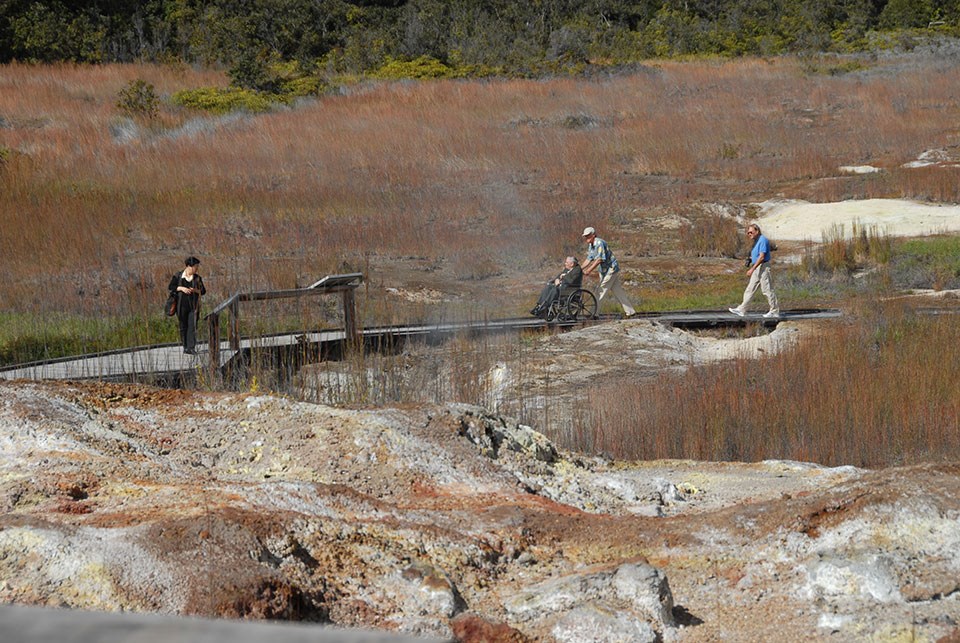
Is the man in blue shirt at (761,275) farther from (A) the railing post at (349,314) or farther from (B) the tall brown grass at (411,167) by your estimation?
(A) the railing post at (349,314)

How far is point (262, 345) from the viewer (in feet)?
46.6

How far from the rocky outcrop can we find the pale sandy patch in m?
18.0

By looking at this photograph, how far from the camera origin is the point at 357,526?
695 centimetres

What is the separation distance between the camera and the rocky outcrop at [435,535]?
19.2 feet

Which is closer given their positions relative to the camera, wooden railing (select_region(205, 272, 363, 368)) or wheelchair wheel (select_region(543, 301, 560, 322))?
wooden railing (select_region(205, 272, 363, 368))

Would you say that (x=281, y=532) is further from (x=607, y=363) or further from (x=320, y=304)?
(x=320, y=304)

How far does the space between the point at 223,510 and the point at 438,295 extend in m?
15.6

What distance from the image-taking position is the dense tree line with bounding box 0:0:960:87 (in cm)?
4712

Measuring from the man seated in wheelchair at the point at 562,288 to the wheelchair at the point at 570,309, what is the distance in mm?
43

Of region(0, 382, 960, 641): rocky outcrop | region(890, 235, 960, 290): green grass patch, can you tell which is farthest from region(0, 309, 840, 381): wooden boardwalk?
region(0, 382, 960, 641): rocky outcrop

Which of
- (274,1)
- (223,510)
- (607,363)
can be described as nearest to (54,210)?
(607,363)

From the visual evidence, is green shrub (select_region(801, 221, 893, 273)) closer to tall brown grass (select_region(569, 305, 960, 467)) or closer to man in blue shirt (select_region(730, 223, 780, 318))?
man in blue shirt (select_region(730, 223, 780, 318))

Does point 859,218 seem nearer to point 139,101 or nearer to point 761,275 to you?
point 761,275

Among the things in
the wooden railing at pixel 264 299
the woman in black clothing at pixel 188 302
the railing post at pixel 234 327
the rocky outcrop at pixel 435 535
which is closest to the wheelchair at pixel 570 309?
the wooden railing at pixel 264 299
